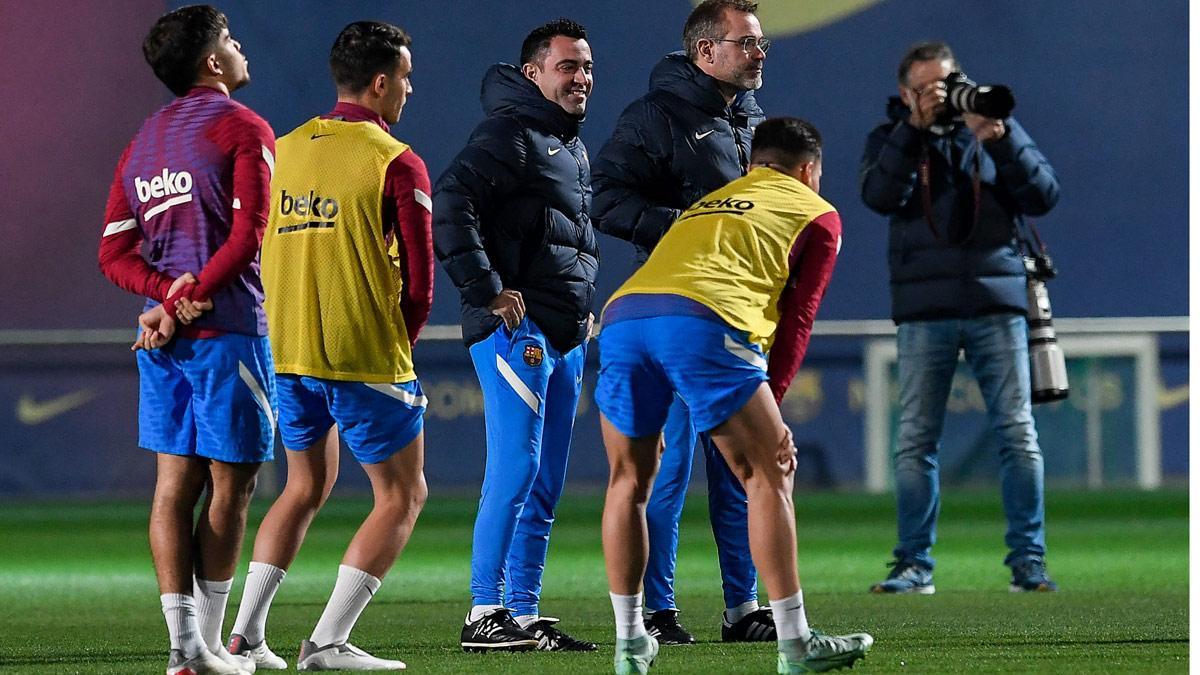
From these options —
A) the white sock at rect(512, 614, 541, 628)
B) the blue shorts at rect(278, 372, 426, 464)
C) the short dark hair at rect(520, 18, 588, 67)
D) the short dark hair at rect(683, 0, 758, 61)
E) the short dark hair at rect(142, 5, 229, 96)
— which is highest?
the short dark hair at rect(683, 0, 758, 61)

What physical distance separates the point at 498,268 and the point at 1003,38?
7.41 meters

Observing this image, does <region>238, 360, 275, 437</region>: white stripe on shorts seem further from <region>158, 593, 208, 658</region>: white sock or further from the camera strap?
the camera strap

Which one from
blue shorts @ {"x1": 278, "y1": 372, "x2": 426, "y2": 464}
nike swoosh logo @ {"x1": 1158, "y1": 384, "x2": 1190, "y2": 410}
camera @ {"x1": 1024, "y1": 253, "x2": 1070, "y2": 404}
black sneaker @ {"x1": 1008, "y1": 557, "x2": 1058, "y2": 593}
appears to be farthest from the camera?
nike swoosh logo @ {"x1": 1158, "y1": 384, "x2": 1190, "y2": 410}

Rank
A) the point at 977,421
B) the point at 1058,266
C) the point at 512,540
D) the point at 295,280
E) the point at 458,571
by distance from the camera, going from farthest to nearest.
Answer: the point at 1058,266 → the point at 977,421 → the point at 458,571 → the point at 512,540 → the point at 295,280

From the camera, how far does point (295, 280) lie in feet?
12.5

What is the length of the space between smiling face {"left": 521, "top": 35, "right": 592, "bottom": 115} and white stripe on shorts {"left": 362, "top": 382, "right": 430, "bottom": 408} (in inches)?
38.4

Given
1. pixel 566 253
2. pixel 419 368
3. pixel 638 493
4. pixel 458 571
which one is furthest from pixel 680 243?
pixel 419 368

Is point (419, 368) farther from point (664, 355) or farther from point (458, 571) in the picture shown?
point (664, 355)

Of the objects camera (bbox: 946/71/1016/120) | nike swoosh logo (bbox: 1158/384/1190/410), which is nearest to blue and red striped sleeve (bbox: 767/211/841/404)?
camera (bbox: 946/71/1016/120)

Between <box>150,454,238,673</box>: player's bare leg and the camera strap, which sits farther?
the camera strap

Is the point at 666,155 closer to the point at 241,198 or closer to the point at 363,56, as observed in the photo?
the point at 363,56

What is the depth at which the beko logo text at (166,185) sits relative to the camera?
11.9ft

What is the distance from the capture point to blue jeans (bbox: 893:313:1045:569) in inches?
229

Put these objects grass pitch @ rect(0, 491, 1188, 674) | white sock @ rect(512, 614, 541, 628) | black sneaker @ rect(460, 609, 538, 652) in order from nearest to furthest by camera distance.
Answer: grass pitch @ rect(0, 491, 1188, 674)
black sneaker @ rect(460, 609, 538, 652)
white sock @ rect(512, 614, 541, 628)
